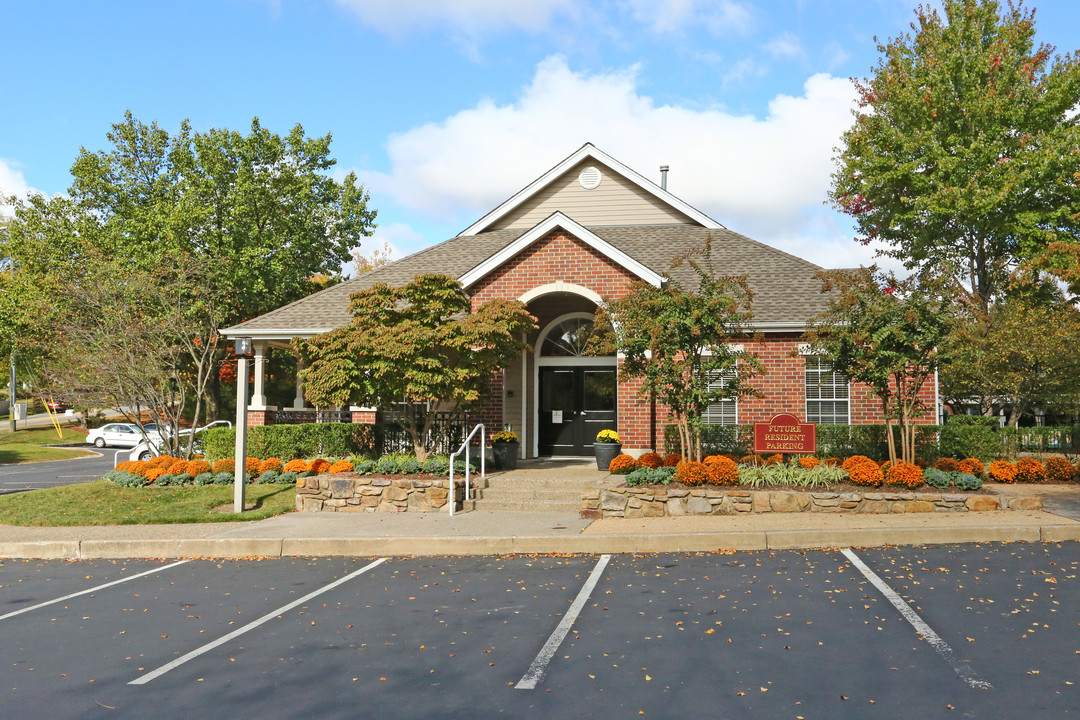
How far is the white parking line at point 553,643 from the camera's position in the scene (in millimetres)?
5254

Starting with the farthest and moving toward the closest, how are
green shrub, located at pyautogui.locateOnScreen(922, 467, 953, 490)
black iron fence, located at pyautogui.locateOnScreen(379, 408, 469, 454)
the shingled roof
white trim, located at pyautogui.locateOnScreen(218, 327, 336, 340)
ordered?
white trim, located at pyautogui.locateOnScreen(218, 327, 336, 340), the shingled roof, black iron fence, located at pyautogui.locateOnScreen(379, 408, 469, 454), green shrub, located at pyautogui.locateOnScreen(922, 467, 953, 490)

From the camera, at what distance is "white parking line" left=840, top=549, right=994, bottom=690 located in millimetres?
5055

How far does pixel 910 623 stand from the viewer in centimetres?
628

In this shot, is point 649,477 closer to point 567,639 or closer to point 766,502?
point 766,502

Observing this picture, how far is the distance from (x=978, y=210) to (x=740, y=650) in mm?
25154

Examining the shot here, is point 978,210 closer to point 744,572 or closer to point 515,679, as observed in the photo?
point 744,572

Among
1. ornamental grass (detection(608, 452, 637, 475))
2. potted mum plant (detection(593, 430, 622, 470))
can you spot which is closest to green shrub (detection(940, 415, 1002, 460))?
potted mum plant (detection(593, 430, 622, 470))

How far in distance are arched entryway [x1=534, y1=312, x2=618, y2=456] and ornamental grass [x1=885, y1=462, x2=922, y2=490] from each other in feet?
24.0

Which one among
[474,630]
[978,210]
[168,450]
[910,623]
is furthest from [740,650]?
[978,210]

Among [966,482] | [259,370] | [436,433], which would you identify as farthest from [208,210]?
[966,482]

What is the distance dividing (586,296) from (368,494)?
6.03 m

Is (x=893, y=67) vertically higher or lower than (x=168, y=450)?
higher

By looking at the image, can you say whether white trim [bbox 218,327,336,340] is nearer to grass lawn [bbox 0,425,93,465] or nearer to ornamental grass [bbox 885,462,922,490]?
ornamental grass [bbox 885,462,922,490]

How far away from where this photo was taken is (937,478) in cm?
1170
